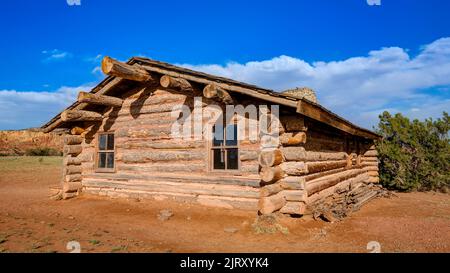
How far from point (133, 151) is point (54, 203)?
3238 mm

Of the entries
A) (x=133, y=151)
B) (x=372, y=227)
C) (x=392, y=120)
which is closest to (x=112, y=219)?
(x=133, y=151)

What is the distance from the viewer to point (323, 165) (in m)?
9.34

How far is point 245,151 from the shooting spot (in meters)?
8.02

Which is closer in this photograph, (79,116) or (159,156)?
(159,156)

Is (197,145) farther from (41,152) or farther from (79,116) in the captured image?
(41,152)

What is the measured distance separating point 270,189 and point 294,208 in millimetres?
916

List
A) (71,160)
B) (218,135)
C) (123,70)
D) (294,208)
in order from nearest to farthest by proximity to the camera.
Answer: (294,208) < (123,70) < (218,135) < (71,160)

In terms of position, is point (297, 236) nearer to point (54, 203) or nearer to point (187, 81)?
point (187, 81)

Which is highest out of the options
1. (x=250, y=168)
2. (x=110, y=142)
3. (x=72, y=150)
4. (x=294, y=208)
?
(x=110, y=142)

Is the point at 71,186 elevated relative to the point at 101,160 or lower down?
lower down

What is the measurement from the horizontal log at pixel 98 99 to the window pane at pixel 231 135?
4227 mm

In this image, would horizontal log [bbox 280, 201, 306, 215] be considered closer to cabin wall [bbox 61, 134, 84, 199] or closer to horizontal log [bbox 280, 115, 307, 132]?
horizontal log [bbox 280, 115, 307, 132]

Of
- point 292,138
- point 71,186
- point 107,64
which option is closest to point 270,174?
point 292,138
